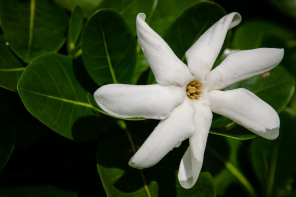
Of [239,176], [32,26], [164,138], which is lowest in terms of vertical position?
[239,176]

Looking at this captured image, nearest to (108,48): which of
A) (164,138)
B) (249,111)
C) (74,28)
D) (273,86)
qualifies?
(74,28)

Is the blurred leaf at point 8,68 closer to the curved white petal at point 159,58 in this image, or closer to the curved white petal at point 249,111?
the curved white petal at point 159,58

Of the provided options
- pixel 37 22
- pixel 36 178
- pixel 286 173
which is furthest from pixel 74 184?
pixel 286 173

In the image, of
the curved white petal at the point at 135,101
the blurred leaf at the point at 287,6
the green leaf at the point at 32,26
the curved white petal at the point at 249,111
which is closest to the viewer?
the curved white petal at the point at 135,101

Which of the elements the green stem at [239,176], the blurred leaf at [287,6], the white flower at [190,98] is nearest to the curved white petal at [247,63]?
the white flower at [190,98]

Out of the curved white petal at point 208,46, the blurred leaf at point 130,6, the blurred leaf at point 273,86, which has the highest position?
the blurred leaf at point 130,6

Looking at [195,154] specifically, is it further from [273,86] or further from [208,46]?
[273,86]

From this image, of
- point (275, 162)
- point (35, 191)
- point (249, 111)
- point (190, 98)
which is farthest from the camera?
point (275, 162)

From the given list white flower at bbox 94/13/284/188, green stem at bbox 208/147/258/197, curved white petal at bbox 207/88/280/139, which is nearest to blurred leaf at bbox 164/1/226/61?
white flower at bbox 94/13/284/188
